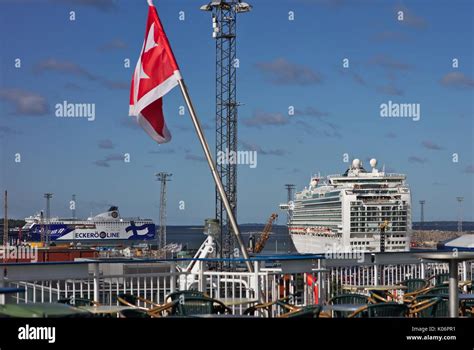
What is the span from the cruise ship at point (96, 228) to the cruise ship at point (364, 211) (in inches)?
1865

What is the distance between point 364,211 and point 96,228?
5705 centimetres

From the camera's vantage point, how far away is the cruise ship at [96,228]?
387 feet

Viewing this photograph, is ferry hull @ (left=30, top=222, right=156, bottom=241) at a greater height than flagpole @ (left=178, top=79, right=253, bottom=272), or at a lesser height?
lesser

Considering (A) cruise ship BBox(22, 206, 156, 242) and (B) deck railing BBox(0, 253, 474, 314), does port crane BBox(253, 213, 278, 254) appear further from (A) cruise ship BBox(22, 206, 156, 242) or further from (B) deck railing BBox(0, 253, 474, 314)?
(B) deck railing BBox(0, 253, 474, 314)

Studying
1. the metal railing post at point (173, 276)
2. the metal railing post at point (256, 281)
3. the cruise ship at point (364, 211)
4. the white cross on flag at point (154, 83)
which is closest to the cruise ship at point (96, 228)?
the cruise ship at point (364, 211)

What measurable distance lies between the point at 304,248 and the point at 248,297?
8409cm

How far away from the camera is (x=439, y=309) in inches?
263

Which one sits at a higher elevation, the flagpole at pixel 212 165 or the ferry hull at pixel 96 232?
the flagpole at pixel 212 165

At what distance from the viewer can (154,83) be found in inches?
374

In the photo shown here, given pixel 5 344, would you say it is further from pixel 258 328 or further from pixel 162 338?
pixel 258 328

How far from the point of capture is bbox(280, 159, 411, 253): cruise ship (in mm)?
78562

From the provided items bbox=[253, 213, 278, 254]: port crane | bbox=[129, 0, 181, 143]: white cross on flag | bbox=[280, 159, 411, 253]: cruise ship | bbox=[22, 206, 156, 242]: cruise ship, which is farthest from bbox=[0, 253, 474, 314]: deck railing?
bbox=[22, 206, 156, 242]: cruise ship

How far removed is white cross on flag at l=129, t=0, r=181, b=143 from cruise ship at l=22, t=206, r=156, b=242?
109 metres

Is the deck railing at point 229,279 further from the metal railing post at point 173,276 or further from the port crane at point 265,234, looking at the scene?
the port crane at point 265,234
